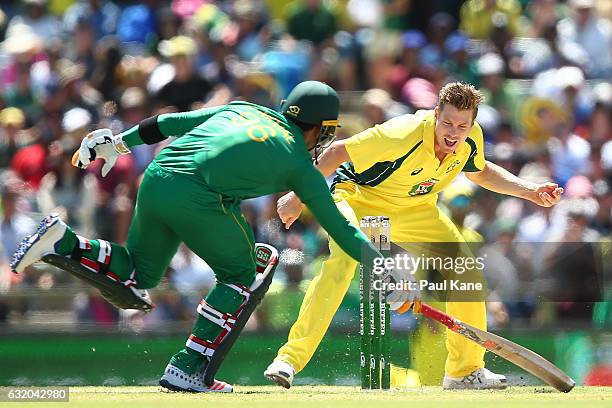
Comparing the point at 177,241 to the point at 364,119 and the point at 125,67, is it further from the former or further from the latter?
the point at 125,67

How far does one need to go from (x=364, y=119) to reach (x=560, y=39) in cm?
280

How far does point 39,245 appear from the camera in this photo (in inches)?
291

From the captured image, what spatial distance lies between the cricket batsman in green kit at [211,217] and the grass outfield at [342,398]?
1.16 feet

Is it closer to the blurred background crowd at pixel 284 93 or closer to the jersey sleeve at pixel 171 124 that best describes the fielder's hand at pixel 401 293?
the jersey sleeve at pixel 171 124

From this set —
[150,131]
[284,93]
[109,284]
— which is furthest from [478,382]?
[284,93]

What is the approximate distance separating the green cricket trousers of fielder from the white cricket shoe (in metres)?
1.84

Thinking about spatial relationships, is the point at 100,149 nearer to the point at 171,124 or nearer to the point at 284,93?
the point at 171,124

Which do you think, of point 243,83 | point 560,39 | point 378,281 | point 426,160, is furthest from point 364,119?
point 378,281

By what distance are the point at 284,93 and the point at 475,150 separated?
5.23 m

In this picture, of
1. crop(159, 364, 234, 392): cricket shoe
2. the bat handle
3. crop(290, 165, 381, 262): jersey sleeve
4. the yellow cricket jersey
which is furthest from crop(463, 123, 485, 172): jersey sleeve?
crop(159, 364, 234, 392): cricket shoe

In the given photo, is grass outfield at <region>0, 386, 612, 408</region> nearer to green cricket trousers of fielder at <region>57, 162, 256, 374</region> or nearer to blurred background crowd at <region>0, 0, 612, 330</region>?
green cricket trousers of fielder at <region>57, 162, 256, 374</region>

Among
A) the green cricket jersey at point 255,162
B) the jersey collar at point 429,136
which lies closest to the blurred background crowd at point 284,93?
the jersey collar at point 429,136

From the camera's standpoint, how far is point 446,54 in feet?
47.0

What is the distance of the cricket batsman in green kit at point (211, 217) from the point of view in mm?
7363
